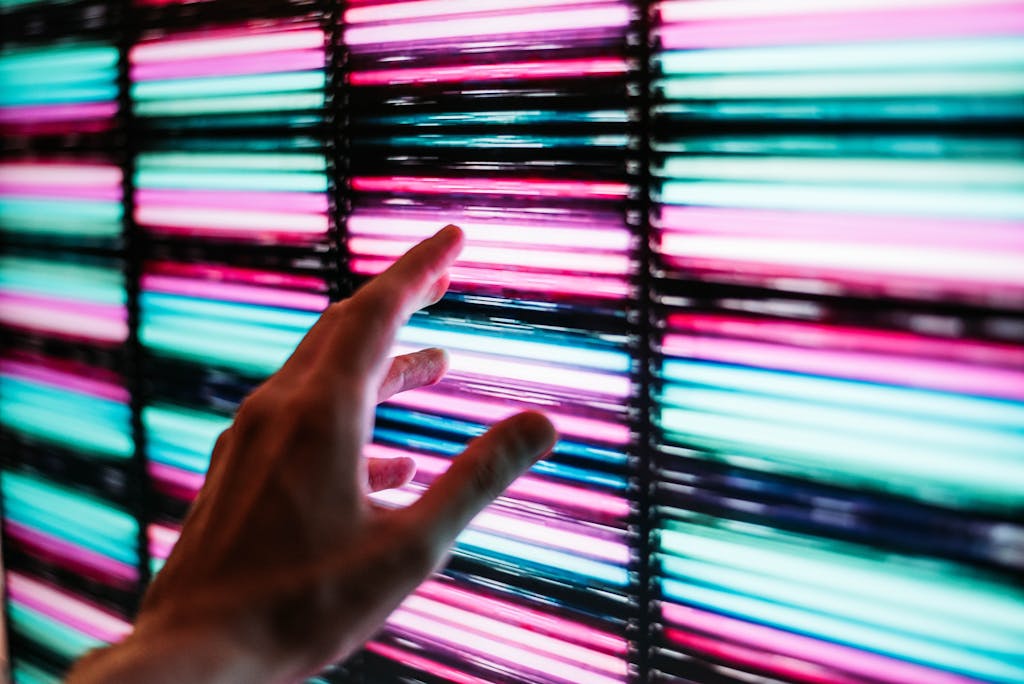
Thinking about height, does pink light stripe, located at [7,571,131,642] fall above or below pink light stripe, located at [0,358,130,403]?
below

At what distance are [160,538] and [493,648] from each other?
81 centimetres

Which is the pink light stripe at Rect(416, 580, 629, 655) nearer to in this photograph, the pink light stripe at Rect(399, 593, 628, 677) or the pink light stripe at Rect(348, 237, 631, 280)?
the pink light stripe at Rect(399, 593, 628, 677)

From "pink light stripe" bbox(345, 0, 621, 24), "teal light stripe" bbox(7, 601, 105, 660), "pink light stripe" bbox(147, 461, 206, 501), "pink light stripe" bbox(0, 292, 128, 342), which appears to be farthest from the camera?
"teal light stripe" bbox(7, 601, 105, 660)

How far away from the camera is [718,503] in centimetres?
107

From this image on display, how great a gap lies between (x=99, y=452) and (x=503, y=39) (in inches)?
50.6

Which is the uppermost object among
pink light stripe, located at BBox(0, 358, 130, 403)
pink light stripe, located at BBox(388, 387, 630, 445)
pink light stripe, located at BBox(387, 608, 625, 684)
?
pink light stripe, located at BBox(388, 387, 630, 445)

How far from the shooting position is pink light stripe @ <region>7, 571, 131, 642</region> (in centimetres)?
173

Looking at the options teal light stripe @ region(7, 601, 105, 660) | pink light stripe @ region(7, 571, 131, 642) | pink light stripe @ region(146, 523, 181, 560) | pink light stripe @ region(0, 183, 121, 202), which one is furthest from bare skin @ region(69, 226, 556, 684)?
teal light stripe @ region(7, 601, 105, 660)

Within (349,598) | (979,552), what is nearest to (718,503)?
(979,552)

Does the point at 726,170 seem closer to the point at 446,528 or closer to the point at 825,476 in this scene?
the point at 825,476

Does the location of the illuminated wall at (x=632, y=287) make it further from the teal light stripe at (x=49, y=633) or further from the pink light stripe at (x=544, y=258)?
the teal light stripe at (x=49, y=633)

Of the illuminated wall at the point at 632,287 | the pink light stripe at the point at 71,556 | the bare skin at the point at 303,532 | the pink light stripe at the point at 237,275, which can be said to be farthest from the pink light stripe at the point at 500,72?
the pink light stripe at the point at 71,556

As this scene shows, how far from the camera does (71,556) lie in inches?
70.7

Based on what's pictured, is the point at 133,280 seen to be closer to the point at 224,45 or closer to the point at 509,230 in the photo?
the point at 224,45
